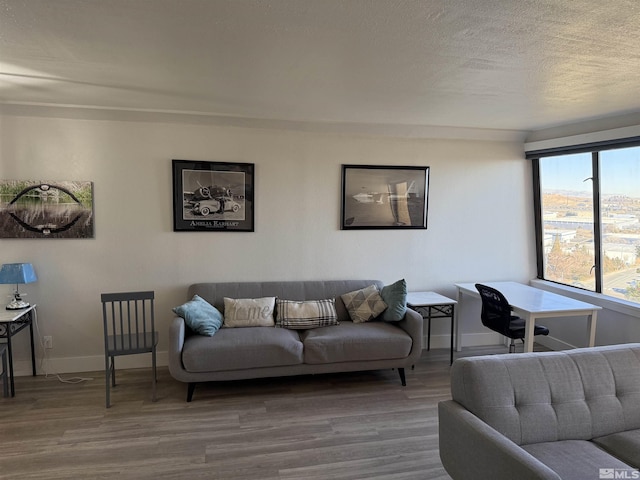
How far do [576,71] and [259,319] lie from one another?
308 centimetres

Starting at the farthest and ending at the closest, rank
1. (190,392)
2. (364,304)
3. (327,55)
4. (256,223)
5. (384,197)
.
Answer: (384,197)
(256,223)
(364,304)
(190,392)
(327,55)

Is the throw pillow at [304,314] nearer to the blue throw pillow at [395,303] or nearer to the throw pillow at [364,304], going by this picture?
the throw pillow at [364,304]

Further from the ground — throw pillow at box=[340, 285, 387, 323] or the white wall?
the white wall

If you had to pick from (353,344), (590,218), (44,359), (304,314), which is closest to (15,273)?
(44,359)

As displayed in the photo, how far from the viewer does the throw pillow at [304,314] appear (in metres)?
3.91

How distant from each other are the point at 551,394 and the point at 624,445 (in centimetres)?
39

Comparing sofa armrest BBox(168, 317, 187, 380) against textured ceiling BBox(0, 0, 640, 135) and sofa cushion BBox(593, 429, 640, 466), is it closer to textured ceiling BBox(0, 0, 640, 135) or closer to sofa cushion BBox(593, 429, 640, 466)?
textured ceiling BBox(0, 0, 640, 135)

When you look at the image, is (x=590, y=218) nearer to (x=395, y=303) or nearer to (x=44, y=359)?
(x=395, y=303)

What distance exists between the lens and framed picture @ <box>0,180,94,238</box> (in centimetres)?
377

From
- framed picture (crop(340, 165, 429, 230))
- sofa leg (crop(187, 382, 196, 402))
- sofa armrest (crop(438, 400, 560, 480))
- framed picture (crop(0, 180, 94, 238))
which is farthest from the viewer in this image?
framed picture (crop(340, 165, 429, 230))

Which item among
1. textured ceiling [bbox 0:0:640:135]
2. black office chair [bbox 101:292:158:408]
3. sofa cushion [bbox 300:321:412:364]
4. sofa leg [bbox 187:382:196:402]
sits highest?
textured ceiling [bbox 0:0:640:135]

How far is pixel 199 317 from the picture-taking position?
361 centimetres

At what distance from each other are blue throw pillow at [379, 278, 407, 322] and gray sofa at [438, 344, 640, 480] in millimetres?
1711

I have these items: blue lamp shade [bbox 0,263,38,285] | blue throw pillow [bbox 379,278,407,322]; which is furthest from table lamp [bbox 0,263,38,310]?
blue throw pillow [bbox 379,278,407,322]
